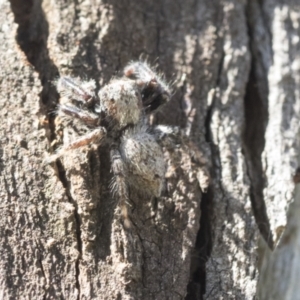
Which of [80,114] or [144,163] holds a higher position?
[80,114]

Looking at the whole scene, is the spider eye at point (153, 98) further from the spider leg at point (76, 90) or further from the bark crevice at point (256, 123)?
the bark crevice at point (256, 123)

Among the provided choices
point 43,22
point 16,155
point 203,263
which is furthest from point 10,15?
point 203,263

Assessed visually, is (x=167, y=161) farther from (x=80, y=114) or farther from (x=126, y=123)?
(x=80, y=114)

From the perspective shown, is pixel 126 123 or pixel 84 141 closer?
pixel 84 141

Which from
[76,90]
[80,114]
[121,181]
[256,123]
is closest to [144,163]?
[121,181]

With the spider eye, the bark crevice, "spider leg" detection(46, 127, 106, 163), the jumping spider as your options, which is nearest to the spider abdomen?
the jumping spider

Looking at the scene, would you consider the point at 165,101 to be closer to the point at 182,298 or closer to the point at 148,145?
the point at 148,145

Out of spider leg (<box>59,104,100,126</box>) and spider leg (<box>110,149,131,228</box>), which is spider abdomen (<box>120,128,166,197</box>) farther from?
spider leg (<box>59,104,100,126</box>)
